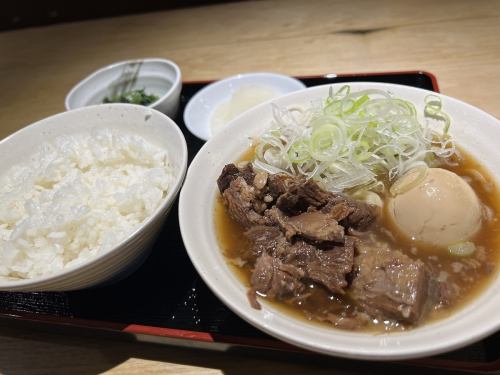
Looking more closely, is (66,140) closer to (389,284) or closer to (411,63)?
(389,284)

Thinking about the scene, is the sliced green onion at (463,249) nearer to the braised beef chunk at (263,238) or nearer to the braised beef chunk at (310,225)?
the braised beef chunk at (310,225)

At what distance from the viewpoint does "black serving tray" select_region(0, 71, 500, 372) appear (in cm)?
166

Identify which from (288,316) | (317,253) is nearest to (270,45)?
(317,253)

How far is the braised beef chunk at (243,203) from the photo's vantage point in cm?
195

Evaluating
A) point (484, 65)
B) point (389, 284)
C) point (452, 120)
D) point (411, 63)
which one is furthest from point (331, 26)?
point (389, 284)

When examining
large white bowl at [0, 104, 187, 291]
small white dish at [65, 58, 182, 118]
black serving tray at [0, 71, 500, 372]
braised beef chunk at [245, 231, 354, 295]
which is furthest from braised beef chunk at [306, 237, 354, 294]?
small white dish at [65, 58, 182, 118]

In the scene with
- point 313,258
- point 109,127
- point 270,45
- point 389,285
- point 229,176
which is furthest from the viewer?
point 270,45

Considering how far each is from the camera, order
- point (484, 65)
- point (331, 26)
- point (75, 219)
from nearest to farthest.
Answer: point (75, 219) < point (484, 65) < point (331, 26)

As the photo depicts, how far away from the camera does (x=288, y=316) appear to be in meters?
1.56

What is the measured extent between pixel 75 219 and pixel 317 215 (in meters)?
1.18

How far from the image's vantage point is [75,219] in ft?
6.42

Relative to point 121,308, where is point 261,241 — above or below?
above

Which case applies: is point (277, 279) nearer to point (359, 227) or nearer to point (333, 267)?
point (333, 267)

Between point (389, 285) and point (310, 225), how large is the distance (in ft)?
1.36
